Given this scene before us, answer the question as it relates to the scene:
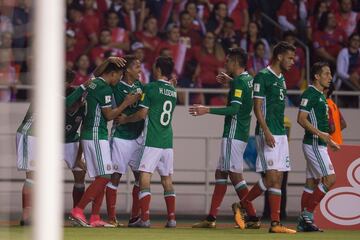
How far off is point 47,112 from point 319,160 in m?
7.63

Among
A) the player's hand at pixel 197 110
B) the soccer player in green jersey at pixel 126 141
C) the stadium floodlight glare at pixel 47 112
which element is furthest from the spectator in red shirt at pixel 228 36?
the stadium floodlight glare at pixel 47 112

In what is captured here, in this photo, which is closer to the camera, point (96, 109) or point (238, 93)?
point (238, 93)

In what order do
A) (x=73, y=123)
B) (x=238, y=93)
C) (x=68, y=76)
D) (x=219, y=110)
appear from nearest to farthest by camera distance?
(x=219, y=110) < (x=238, y=93) < (x=68, y=76) < (x=73, y=123)

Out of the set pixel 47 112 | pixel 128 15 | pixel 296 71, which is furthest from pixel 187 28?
pixel 47 112

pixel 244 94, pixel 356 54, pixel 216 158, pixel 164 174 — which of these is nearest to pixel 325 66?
pixel 244 94

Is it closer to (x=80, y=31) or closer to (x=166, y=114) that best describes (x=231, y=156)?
(x=166, y=114)

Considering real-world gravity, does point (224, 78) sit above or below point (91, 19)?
below

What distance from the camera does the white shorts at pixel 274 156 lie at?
12078mm

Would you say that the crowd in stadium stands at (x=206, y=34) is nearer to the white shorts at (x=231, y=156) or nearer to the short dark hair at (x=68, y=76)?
the short dark hair at (x=68, y=76)

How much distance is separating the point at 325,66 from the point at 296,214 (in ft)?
14.1

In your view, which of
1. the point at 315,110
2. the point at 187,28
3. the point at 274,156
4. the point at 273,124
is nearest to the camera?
the point at 274,156

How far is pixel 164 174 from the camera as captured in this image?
1295 centimetres

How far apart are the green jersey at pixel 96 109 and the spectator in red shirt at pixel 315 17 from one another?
6.14 m

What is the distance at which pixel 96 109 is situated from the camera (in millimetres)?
12789
